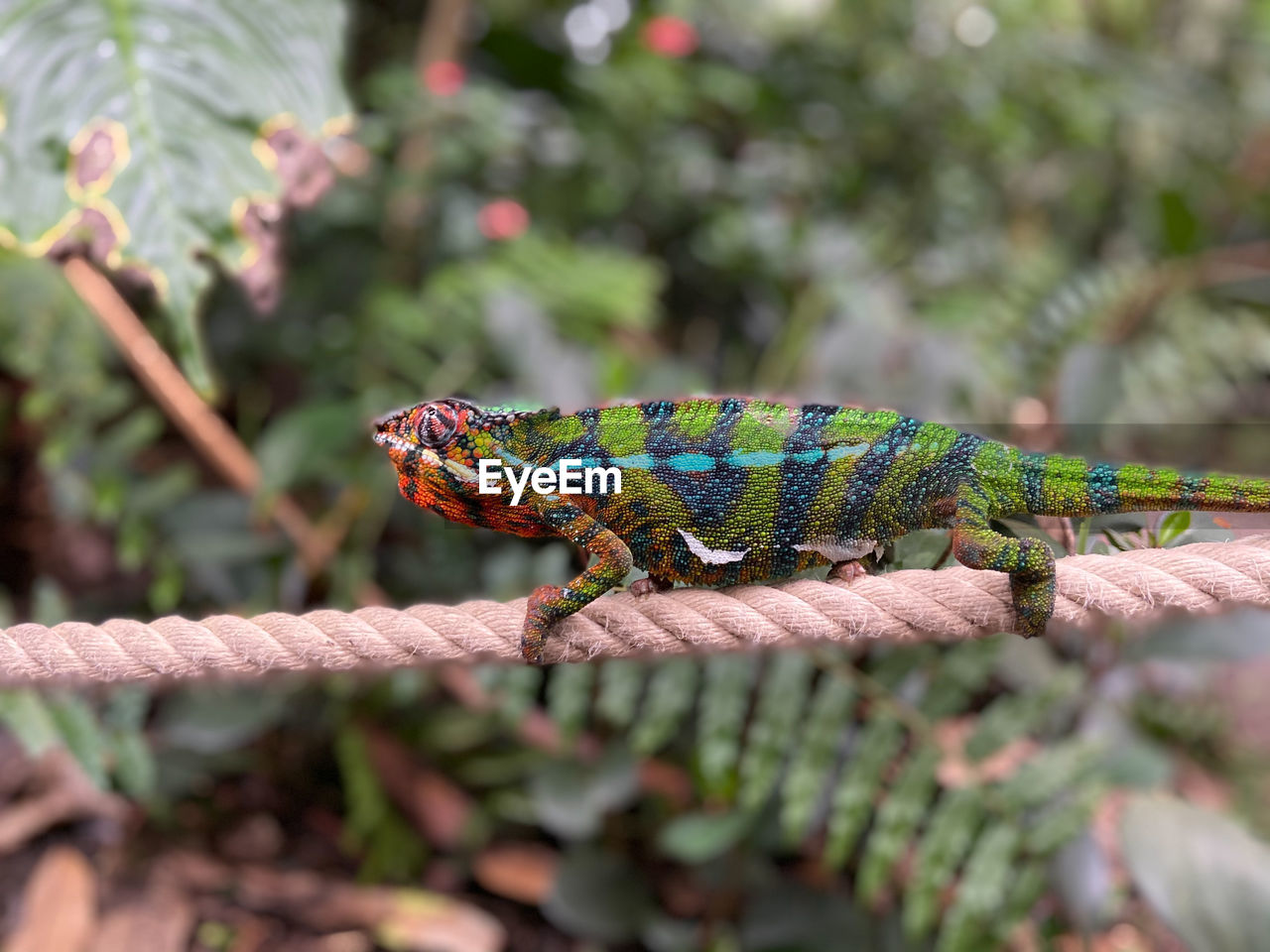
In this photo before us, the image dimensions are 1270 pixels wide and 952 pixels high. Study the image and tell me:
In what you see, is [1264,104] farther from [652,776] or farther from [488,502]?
[488,502]

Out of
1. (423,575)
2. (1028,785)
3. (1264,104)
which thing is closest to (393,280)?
(423,575)

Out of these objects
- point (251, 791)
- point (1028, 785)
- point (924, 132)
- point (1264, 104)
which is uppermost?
point (1264, 104)

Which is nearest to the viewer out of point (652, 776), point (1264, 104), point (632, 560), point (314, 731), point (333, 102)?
point (632, 560)

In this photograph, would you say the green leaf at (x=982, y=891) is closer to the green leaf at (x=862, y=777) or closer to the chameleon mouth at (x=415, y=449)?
the green leaf at (x=862, y=777)

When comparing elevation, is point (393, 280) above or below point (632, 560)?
below

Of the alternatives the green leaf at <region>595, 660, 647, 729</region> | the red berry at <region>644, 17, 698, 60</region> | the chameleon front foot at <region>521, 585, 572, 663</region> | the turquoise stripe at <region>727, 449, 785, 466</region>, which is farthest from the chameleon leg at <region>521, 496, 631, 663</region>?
the red berry at <region>644, 17, 698, 60</region>

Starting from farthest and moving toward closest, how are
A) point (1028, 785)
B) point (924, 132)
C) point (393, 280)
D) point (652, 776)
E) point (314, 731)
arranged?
1. point (924, 132)
2. point (393, 280)
3. point (314, 731)
4. point (652, 776)
5. point (1028, 785)
